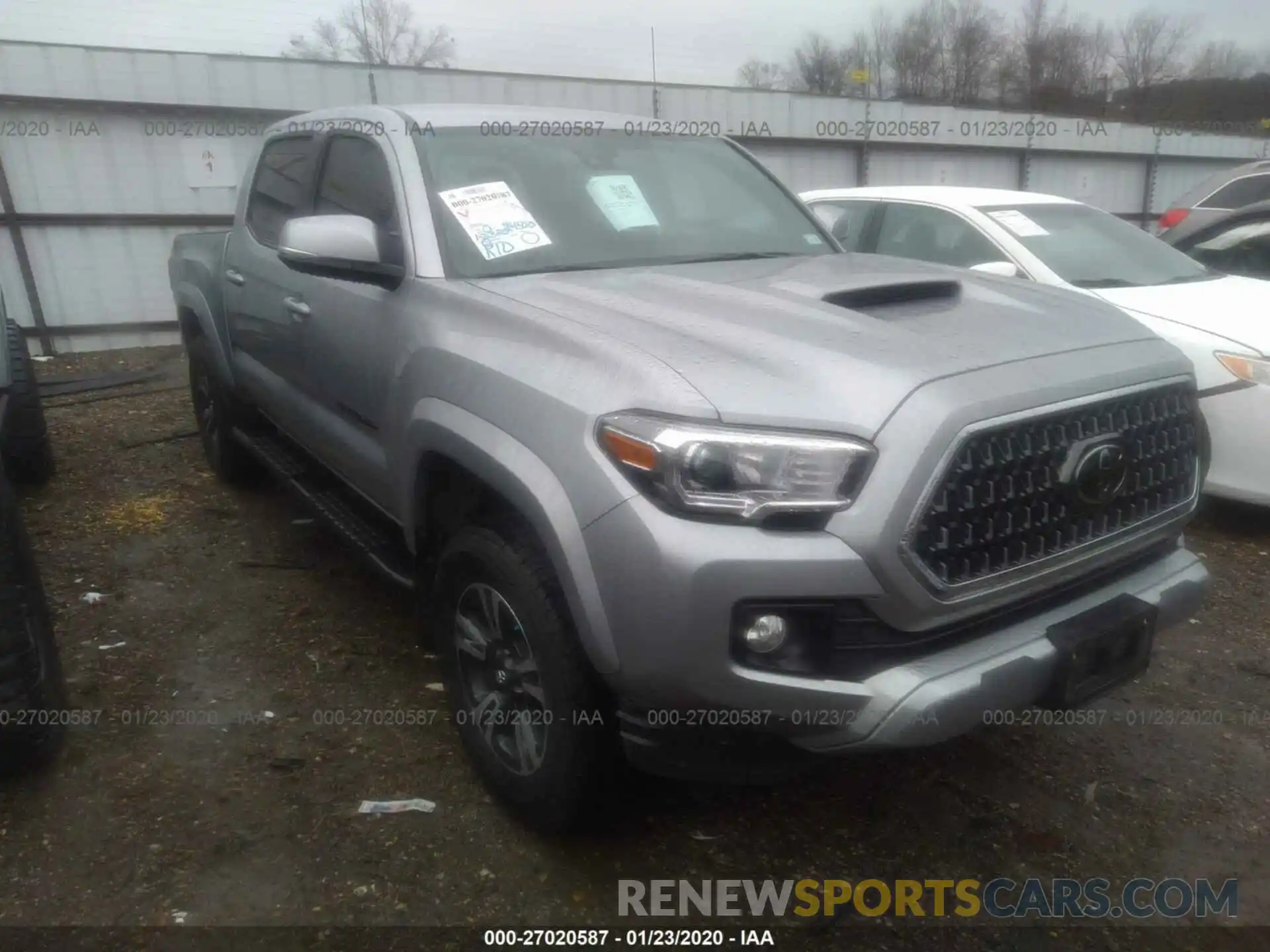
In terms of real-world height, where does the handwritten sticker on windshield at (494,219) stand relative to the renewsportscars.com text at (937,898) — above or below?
above

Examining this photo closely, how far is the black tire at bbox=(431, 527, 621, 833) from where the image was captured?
211cm

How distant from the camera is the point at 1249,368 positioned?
4250 mm

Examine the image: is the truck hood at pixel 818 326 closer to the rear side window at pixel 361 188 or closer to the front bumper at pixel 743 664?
the front bumper at pixel 743 664

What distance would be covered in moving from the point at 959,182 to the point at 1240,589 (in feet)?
39.4

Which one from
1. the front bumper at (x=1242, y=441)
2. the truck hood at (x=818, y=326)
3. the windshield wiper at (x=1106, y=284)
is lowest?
the front bumper at (x=1242, y=441)

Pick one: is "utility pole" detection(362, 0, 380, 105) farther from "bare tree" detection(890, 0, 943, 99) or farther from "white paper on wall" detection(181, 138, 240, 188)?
"bare tree" detection(890, 0, 943, 99)

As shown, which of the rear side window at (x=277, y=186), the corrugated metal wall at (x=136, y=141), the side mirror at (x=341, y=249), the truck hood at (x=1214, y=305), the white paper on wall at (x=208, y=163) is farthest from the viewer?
the white paper on wall at (x=208, y=163)

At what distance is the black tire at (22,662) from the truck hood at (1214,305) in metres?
4.26

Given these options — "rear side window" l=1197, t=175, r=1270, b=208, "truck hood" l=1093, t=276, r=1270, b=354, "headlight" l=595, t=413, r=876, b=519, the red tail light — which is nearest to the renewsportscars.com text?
"headlight" l=595, t=413, r=876, b=519

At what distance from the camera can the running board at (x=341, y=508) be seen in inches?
119

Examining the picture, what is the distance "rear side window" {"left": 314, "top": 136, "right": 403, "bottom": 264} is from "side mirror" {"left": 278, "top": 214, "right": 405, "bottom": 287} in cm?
8

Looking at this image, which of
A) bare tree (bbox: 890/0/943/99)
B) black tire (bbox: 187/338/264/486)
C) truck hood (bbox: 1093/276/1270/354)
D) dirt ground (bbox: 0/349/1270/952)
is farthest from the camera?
bare tree (bbox: 890/0/943/99)

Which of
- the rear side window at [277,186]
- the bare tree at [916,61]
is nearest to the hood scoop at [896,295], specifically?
the rear side window at [277,186]

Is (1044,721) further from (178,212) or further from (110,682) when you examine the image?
(178,212)
